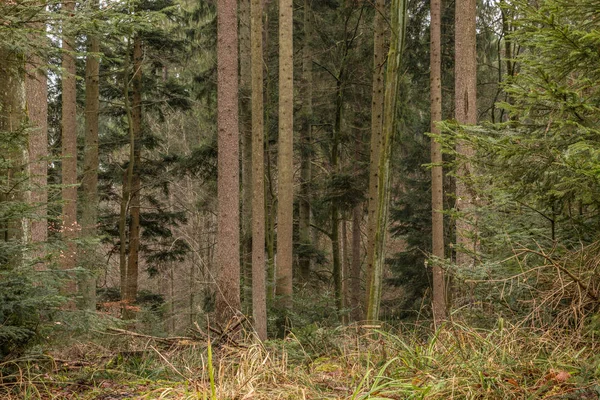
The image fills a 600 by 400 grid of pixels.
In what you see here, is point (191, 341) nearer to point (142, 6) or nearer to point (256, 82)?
point (256, 82)

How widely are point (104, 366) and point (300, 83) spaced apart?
14889mm

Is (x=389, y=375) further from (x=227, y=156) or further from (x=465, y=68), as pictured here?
(x=465, y=68)

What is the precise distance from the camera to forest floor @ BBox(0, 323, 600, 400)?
352 cm

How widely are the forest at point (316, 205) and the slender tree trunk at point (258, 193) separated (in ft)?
0.17

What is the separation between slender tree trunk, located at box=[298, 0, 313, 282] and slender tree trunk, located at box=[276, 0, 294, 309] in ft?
11.9

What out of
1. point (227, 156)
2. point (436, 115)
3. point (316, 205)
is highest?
point (436, 115)

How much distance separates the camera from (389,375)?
13.3 feet

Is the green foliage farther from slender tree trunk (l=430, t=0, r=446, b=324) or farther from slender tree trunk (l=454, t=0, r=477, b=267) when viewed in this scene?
slender tree trunk (l=430, t=0, r=446, b=324)

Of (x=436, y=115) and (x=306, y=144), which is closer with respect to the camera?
(x=436, y=115)

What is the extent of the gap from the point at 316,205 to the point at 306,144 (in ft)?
7.04

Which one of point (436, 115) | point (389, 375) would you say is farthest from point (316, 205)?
point (389, 375)

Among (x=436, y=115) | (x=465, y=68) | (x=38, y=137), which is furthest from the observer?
(x=436, y=115)

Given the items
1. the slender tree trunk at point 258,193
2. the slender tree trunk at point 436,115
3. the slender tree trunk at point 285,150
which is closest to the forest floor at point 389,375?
the slender tree trunk at point 258,193

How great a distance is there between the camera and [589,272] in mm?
4500
